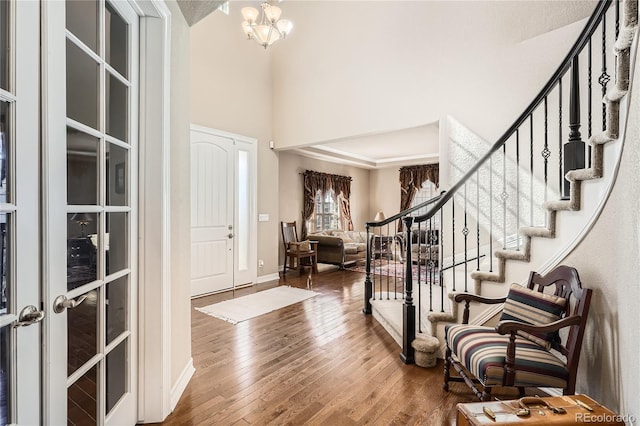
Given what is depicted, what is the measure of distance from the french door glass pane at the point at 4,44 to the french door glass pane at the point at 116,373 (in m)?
1.28

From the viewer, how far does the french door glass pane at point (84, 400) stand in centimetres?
126

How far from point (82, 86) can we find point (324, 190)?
6.83 meters

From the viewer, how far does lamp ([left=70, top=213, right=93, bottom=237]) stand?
51.8 inches

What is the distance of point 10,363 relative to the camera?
95 centimetres

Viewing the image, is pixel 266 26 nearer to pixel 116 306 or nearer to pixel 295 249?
pixel 116 306

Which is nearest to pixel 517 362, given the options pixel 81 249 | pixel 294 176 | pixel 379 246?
pixel 81 249

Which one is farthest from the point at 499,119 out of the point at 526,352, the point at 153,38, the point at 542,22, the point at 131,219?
the point at 131,219

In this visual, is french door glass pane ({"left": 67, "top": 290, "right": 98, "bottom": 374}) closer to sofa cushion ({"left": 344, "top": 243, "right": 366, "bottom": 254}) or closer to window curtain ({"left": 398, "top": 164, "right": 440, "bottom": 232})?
sofa cushion ({"left": 344, "top": 243, "right": 366, "bottom": 254})

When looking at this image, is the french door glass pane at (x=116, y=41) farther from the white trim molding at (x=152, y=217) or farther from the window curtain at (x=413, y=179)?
the window curtain at (x=413, y=179)

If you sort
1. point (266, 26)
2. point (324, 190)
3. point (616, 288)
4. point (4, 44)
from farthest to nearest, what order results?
point (324, 190), point (266, 26), point (616, 288), point (4, 44)

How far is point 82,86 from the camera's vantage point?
1358 millimetres

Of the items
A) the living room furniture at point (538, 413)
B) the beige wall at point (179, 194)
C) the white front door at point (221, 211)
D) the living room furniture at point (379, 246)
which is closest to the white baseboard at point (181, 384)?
the beige wall at point (179, 194)

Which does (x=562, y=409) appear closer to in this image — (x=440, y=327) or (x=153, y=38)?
(x=440, y=327)

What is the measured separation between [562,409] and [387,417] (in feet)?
3.33
